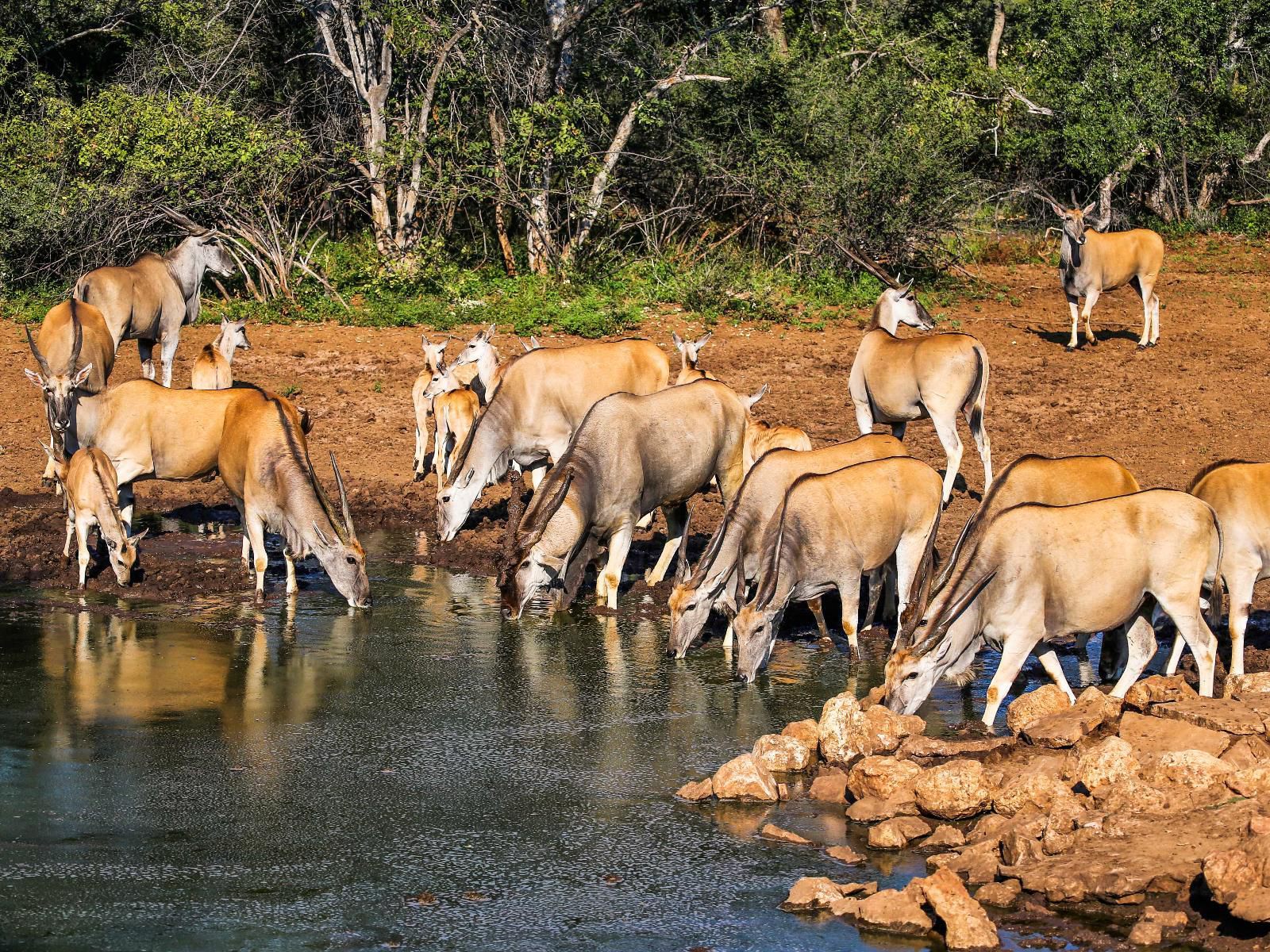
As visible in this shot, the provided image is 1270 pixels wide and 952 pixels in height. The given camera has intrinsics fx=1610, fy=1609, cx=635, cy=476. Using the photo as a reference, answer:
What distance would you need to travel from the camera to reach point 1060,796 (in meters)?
7.77

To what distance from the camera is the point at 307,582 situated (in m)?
13.4

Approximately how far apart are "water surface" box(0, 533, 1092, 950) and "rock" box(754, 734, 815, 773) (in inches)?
17.8

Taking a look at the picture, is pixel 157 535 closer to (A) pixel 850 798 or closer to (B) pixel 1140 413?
(A) pixel 850 798

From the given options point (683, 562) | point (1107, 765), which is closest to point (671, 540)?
point (683, 562)

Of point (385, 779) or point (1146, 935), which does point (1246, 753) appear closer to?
point (1146, 935)

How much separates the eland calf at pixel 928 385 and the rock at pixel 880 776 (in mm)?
7031

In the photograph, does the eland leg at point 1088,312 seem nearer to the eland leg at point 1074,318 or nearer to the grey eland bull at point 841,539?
the eland leg at point 1074,318

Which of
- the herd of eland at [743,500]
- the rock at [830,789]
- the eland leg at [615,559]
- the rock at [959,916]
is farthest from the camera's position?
the eland leg at [615,559]

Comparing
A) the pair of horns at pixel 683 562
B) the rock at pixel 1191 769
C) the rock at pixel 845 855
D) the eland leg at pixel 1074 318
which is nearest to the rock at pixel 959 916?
the rock at pixel 845 855

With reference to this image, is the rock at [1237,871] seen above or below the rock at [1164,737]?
below

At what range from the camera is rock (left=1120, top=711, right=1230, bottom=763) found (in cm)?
818

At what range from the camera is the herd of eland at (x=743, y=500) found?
938cm

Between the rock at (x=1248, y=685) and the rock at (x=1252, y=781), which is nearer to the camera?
the rock at (x=1252, y=781)

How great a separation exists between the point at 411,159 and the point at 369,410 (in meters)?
6.94
